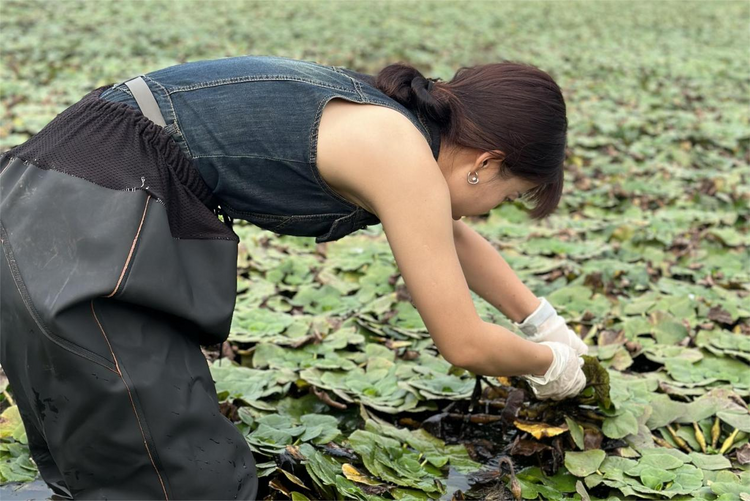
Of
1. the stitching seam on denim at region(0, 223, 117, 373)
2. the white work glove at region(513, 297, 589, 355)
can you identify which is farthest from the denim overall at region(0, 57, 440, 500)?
the white work glove at region(513, 297, 589, 355)

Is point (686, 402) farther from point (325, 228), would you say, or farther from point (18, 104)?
point (18, 104)

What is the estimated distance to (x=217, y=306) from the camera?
1.60 m

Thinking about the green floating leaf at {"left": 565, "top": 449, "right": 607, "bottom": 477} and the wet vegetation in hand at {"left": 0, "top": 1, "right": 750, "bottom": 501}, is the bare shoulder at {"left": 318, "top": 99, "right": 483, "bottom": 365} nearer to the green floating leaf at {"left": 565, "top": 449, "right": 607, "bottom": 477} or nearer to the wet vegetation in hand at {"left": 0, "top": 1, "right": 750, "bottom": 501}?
the wet vegetation in hand at {"left": 0, "top": 1, "right": 750, "bottom": 501}

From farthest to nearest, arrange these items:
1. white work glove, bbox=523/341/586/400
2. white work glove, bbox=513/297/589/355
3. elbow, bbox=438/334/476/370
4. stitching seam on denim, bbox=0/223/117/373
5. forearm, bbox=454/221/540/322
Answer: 1. white work glove, bbox=513/297/589/355
2. forearm, bbox=454/221/540/322
3. white work glove, bbox=523/341/586/400
4. elbow, bbox=438/334/476/370
5. stitching seam on denim, bbox=0/223/117/373

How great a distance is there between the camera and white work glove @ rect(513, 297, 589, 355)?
221 cm

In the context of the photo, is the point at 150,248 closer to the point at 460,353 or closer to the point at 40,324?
the point at 40,324

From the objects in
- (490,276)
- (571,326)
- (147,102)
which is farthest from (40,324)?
(571,326)

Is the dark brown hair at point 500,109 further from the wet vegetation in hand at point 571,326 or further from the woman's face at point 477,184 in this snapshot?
the wet vegetation in hand at point 571,326

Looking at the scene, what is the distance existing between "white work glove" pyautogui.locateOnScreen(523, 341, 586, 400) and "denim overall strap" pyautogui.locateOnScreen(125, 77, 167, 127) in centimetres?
102

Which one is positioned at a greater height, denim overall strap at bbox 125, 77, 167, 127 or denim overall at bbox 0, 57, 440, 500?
denim overall strap at bbox 125, 77, 167, 127

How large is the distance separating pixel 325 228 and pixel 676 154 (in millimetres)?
4057

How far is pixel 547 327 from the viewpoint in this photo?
222 centimetres

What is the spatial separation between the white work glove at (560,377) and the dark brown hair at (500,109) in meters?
0.45

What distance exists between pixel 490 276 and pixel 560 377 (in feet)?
1.10
